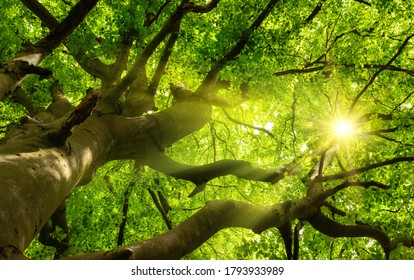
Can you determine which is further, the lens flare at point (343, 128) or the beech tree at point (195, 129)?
the lens flare at point (343, 128)

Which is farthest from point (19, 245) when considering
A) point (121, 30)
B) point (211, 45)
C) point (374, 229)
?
point (374, 229)

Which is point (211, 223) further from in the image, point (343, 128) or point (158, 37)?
point (343, 128)

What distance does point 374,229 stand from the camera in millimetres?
5809

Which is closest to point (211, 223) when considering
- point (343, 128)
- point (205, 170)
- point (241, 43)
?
point (205, 170)

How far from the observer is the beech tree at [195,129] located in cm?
365

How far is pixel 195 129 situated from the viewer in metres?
6.96

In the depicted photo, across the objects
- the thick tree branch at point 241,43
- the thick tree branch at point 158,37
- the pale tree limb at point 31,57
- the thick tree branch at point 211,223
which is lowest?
the thick tree branch at point 211,223

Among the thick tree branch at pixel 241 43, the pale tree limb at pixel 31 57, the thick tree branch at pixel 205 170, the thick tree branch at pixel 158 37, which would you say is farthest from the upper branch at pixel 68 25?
the thick tree branch at pixel 241 43

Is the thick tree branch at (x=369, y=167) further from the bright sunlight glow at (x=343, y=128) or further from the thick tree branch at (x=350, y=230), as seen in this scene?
the bright sunlight glow at (x=343, y=128)

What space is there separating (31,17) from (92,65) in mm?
4035

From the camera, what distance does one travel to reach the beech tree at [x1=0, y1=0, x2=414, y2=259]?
3652 mm

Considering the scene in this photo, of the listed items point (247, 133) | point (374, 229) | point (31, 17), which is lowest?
point (374, 229)

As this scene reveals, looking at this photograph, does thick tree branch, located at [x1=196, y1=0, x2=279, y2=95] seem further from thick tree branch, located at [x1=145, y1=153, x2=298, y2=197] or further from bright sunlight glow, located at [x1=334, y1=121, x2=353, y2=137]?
bright sunlight glow, located at [x1=334, y1=121, x2=353, y2=137]

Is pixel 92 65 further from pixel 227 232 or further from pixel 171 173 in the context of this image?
pixel 227 232
